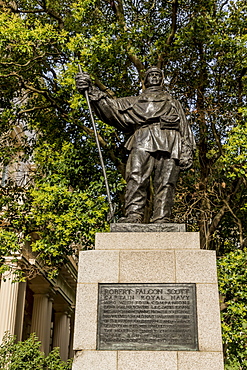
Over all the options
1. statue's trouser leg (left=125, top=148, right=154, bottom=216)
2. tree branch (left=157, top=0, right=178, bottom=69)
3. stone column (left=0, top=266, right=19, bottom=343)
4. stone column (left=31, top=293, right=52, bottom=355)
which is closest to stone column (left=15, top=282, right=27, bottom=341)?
stone column (left=0, top=266, right=19, bottom=343)

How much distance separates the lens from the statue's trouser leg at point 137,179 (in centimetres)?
731

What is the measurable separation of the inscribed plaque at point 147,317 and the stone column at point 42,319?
19.5m

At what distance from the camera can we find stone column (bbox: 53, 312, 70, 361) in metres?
31.7

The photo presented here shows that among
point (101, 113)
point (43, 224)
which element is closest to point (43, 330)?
point (43, 224)

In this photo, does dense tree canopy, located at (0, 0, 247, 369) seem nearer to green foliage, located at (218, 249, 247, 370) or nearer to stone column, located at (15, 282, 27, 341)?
green foliage, located at (218, 249, 247, 370)

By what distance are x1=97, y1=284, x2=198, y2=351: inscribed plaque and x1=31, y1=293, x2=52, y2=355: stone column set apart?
1947 cm

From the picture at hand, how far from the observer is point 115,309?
6.36 metres

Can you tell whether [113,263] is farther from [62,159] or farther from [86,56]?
[86,56]

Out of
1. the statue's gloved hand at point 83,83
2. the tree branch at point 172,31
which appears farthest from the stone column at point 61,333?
the statue's gloved hand at point 83,83

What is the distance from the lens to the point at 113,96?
14.4 m

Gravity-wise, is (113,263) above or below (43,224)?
below

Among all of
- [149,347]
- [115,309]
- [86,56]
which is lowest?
[149,347]

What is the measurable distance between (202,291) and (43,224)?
288 inches

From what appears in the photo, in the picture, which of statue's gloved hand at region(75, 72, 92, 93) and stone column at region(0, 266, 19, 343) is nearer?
statue's gloved hand at region(75, 72, 92, 93)
